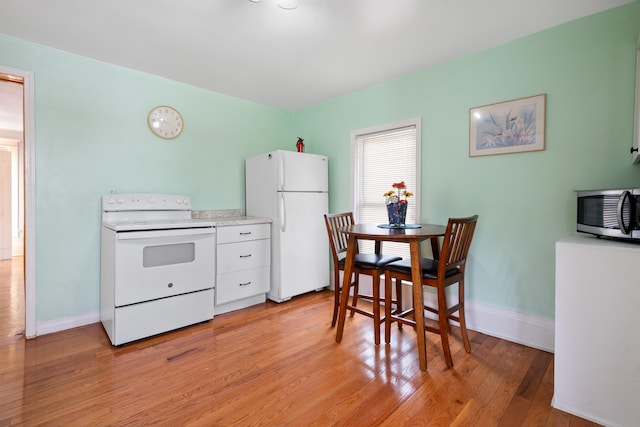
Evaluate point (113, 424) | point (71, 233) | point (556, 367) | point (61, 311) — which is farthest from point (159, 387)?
point (556, 367)

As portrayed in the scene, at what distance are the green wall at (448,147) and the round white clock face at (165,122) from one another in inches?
3.1

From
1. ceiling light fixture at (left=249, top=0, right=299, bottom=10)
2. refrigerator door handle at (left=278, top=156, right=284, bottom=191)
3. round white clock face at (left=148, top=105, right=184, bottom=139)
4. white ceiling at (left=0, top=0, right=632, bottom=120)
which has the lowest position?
refrigerator door handle at (left=278, top=156, right=284, bottom=191)

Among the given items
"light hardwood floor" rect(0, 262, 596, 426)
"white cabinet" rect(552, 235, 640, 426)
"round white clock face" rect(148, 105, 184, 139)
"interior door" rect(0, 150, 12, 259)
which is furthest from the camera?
"interior door" rect(0, 150, 12, 259)

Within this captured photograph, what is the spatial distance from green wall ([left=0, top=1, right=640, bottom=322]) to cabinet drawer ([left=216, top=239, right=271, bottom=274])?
76cm

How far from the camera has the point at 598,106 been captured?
81.3 inches

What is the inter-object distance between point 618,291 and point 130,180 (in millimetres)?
3616

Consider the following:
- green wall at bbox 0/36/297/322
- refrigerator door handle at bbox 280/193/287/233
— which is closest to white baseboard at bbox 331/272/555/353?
refrigerator door handle at bbox 280/193/287/233

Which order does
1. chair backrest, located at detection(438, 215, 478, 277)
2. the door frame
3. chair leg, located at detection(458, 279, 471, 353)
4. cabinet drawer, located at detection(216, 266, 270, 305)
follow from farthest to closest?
cabinet drawer, located at detection(216, 266, 270, 305), the door frame, chair leg, located at detection(458, 279, 471, 353), chair backrest, located at detection(438, 215, 478, 277)

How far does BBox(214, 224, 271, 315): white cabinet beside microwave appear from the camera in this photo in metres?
2.96

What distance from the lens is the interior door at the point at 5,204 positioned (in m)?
5.40

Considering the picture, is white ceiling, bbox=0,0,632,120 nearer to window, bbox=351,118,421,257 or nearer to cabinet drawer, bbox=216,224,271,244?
window, bbox=351,118,421,257

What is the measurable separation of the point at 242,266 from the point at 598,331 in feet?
8.84

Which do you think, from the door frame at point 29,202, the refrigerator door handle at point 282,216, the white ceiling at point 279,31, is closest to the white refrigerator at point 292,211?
the refrigerator door handle at point 282,216

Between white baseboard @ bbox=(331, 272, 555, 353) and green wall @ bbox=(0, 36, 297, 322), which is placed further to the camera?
green wall @ bbox=(0, 36, 297, 322)
